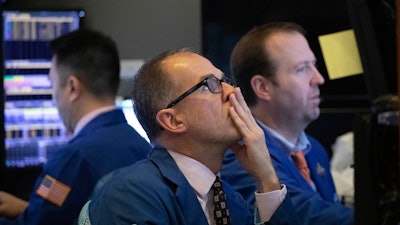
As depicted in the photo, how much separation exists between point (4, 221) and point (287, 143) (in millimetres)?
1082

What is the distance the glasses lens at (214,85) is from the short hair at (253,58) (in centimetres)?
74

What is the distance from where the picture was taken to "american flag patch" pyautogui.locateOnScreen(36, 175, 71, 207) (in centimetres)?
227

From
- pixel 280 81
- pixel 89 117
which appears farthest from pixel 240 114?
pixel 89 117

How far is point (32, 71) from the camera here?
3395 millimetres

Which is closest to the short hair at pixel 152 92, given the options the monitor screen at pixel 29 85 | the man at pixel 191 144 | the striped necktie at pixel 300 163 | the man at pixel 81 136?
the man at pixel 191 144

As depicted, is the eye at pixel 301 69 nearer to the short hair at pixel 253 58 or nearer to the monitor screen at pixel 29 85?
the short hair at pixel 253 58

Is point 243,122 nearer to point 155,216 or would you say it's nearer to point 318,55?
point 155,216

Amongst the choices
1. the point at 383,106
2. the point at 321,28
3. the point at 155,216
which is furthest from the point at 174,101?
the point at 321,28

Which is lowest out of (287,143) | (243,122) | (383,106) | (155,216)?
(287,143)

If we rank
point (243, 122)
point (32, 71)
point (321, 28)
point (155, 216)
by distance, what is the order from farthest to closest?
point (321, 28)
point (32, 71)
point (243, 122)
point (155, 216)

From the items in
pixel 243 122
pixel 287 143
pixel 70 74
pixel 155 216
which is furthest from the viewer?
pixel 70 74

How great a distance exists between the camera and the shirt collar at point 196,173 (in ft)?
5.17

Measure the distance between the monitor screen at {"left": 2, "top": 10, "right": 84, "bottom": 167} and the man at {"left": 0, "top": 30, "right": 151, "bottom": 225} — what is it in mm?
641

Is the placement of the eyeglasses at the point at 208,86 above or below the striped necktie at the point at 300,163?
above
